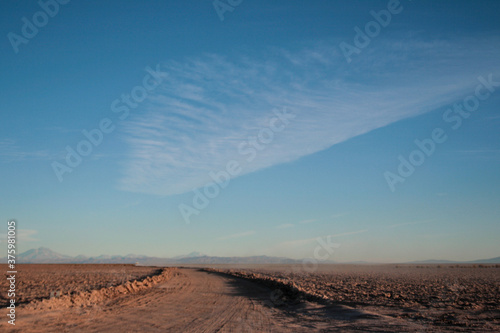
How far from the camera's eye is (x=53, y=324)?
31.8ft

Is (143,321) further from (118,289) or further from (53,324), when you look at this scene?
(118,289)

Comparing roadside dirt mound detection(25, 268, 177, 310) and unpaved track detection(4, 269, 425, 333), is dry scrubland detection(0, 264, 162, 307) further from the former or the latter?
unpaved track detection(4, 269, 425, 333)

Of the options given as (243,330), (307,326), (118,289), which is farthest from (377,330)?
(118,289)

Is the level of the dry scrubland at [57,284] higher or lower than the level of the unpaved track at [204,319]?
lower

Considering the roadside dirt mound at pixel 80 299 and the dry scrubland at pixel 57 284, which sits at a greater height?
the roadside dirt mound at pixel 80 299

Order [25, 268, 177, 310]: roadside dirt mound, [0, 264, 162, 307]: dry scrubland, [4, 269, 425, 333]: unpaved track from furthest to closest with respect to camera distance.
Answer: [0, 264, 162, 307]: dry scrubland, [25, 268, 177, 310]: roadside dirt mound, [4, 269, 425, 333]: unpaved track

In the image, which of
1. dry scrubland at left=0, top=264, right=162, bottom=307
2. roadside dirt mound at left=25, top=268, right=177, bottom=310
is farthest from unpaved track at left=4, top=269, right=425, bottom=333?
dry scrubland at left=0, top=264, right=162, bottom=307

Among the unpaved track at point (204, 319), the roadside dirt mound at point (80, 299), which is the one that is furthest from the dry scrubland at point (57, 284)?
the unpaved track at point (204, 319)

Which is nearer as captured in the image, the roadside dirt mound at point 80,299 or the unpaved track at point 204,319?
the unpaved track at point 204,319

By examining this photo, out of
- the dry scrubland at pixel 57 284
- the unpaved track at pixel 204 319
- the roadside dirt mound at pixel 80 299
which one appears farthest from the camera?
the dry scrubland at pixel 57 284

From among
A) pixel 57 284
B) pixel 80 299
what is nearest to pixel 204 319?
pixel 80 299

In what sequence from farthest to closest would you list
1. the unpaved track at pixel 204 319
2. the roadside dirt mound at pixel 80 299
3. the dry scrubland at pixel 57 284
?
1. the dry scrubland at pixel 57 284
2. the roadside dirt mound at pixel 80 299
3. the unpaved track at pixel 204 319

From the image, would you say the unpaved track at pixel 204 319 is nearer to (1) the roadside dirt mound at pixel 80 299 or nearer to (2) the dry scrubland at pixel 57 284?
(1) the roadside dirt mound at pixel 80 299

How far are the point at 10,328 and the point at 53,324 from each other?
1.14 metres
